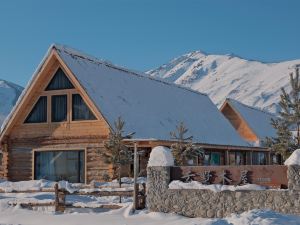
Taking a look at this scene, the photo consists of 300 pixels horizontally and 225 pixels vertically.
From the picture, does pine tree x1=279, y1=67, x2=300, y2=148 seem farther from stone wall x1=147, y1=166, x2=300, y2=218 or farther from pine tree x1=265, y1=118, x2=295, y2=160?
stone wall x1=147, y1=166, x2=300, y2=218

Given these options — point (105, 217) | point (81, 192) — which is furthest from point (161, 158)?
point (81, 192)

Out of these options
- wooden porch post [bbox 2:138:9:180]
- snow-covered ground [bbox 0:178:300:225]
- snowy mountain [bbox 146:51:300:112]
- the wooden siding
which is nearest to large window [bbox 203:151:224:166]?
the wooden siding

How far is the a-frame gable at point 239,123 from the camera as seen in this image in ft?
145

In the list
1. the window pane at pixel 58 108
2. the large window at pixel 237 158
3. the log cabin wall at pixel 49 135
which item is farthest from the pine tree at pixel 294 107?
the large window at pixel 237 158

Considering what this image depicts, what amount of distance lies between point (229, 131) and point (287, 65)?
14357 cm

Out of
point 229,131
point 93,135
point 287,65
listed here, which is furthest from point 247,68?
point 93,135

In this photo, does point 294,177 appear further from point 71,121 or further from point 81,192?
point 71,121

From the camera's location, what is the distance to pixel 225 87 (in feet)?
586

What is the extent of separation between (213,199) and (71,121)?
13.2 meters

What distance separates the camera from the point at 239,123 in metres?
45.4

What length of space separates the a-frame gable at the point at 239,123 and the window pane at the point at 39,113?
1943 cm

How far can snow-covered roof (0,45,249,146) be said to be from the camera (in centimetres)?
2769

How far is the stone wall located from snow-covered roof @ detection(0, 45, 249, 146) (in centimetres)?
922

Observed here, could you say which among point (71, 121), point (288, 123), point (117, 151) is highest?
point (71, 121)
